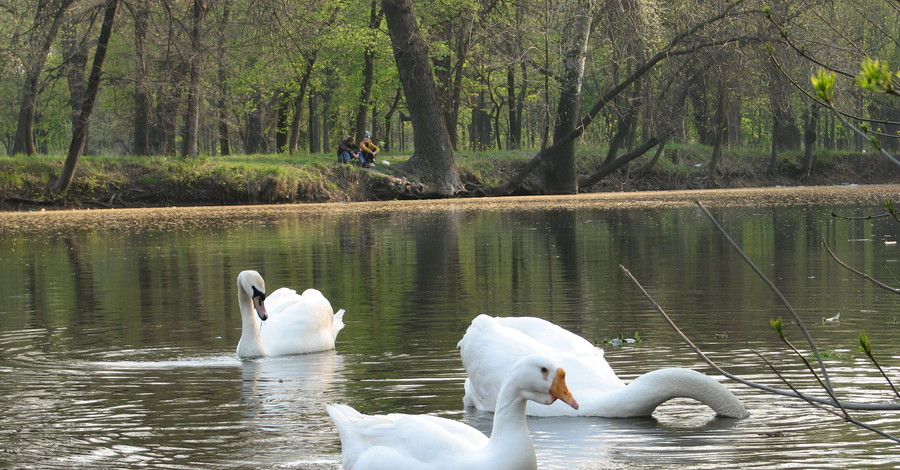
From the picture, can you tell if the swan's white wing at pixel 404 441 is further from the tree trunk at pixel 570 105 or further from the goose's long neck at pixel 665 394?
the tree trunk at pixel 570 105

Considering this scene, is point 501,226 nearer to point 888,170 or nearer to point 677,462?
point 677,462

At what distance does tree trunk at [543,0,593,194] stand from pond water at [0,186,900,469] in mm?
7838

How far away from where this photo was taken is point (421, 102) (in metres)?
40.3

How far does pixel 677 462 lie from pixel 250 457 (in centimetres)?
241

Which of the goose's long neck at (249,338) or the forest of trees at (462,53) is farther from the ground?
the forest of trees at (462,53)

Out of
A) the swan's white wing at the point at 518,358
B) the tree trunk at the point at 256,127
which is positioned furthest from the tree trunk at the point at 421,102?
the swan's white wing at the point at 518,358

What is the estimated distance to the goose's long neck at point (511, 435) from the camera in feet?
18.9

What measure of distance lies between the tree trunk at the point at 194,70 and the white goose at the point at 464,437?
20.6 metres

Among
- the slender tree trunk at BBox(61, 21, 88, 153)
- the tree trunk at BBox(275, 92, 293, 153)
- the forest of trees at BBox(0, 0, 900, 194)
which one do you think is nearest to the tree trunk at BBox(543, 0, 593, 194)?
the forest of trees at BBox(0, 0, 900, 194)

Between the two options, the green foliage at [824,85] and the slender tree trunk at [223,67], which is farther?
the slender tree trunk at [223,67]

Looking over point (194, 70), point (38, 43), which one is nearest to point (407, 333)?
point (194, 70)

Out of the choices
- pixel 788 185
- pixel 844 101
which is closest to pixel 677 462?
pixel 844 101

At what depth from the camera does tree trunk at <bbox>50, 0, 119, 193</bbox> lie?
33100 mm

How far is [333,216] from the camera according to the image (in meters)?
34.4
